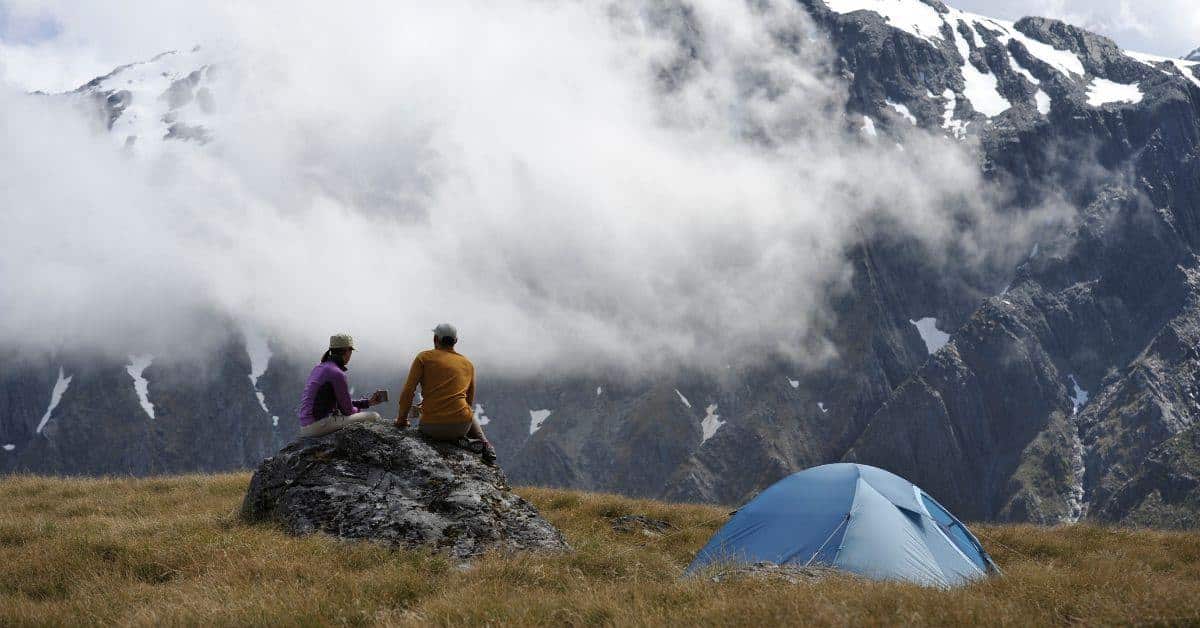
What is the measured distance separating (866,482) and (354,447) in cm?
1016

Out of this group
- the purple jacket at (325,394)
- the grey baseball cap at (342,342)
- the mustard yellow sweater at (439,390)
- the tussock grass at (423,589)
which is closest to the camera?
the tussock grass at (423,589)

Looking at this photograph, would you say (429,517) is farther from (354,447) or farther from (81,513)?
(81,513)

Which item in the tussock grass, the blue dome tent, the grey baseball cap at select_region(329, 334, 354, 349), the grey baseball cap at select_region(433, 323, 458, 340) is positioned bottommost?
the blue dome tent

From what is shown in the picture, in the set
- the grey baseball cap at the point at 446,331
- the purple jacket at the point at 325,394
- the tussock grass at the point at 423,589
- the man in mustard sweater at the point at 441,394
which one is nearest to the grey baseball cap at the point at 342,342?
A: the purple jacket at the point at 325,394

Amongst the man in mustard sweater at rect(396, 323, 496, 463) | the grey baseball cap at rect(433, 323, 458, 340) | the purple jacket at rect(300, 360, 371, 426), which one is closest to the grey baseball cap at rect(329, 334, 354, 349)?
the purple jacket at rect(300, 360, 371, 426)

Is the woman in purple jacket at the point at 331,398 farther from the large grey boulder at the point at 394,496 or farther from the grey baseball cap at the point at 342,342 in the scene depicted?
the large grey boulder at the point at 394,496

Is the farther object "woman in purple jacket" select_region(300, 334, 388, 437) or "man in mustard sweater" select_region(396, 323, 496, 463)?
"woman in purple jacket" select_region(300, 334, 388, 437)

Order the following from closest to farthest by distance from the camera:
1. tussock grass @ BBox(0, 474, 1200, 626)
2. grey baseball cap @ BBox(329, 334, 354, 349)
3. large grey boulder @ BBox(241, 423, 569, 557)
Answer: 1. tussock grass @ BBox(0, 474, 1200, 626)
2. large grey boulder @ BBox(241, 423, 569, 557)
3. grey baseball cap @ BBox(329, 334, 354, 349)

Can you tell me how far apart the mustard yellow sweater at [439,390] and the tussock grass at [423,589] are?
9.63 feet

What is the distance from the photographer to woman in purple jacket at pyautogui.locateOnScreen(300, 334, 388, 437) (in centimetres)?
1466

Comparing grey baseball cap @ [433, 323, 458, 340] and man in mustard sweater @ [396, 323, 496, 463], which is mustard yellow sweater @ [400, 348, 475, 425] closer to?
man in mustard sweater @ [396, 323, 496, 463]

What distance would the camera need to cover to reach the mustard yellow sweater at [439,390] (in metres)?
14.5

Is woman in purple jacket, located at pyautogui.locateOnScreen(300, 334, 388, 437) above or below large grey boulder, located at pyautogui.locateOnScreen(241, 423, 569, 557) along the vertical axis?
above

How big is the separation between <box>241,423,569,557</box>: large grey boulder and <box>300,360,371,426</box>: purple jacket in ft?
1.65
